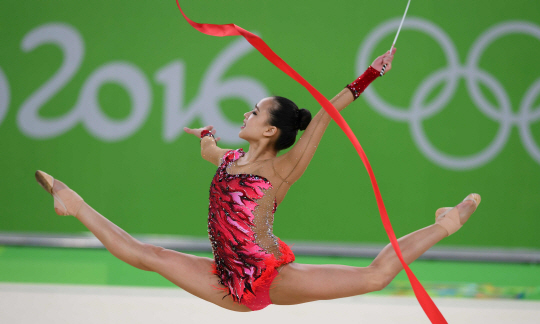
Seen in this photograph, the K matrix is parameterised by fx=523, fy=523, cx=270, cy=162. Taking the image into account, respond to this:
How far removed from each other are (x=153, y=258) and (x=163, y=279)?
175 centimetres

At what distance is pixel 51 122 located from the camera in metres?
4.62

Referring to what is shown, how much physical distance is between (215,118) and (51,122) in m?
1.47

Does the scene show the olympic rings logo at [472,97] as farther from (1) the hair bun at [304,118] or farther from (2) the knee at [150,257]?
(2) the knee at [150,257]

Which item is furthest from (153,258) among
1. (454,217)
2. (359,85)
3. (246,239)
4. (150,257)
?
(454,217)

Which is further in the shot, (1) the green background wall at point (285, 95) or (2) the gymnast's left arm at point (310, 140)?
(1) the green background wall at point (285, 95)

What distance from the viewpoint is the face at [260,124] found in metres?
2.19

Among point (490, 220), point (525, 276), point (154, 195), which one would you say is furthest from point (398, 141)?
point (154, 195)

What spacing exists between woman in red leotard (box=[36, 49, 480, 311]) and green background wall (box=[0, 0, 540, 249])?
7.39 ft

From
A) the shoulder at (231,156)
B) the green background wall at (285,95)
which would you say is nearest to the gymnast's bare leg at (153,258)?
the shoulder at (231,156)

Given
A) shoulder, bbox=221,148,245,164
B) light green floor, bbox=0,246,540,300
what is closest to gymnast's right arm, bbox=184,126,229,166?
shoulder, bbox=221,148,245,164

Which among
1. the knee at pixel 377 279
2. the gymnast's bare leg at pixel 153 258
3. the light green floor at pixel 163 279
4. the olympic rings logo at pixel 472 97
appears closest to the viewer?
the knee at pixel 377 279

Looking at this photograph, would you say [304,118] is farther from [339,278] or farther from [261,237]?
[339,278]

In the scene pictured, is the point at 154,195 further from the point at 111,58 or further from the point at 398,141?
the point at 398,141

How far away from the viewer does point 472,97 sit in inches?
174
